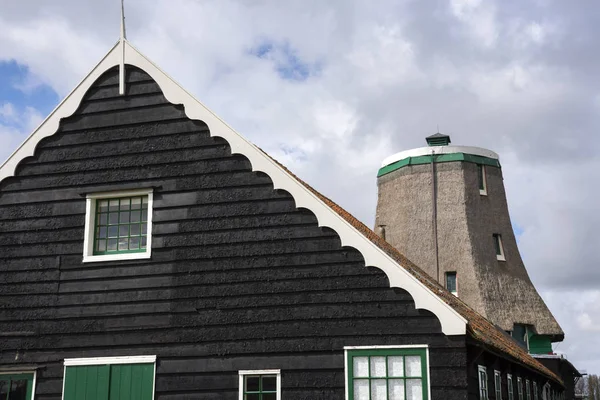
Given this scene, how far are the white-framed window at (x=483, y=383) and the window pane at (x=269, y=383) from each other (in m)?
3.26

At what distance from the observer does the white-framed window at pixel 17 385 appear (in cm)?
1305

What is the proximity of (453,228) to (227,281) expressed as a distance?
27.6m

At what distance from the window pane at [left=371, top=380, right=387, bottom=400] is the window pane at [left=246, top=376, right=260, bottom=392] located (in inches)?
71.7

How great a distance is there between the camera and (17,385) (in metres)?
13.1

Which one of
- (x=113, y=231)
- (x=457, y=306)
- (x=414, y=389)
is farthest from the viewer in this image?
(x=457, y=306)

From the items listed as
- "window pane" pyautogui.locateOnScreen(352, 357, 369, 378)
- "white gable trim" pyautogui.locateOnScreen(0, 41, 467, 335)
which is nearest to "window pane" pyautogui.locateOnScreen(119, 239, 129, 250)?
"white gable trim" pyautogui.locateOnScreen(0, 41, 467, 335)

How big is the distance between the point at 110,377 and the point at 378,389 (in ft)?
14.2

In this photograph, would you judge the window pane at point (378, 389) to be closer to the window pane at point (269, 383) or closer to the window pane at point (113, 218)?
the window pane at point (269, 383)

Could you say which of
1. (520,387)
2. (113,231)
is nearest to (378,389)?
(113,231)

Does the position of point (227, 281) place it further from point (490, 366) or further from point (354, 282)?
point (490, 366)

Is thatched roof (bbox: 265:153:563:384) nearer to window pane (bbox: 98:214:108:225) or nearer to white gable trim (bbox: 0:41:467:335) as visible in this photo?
white gable trim (bbox: 0:41:467:335)

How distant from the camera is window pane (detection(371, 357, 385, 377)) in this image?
38.5 feet

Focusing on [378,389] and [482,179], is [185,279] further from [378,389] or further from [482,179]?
[482,179]

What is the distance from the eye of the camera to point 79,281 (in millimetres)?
13281
